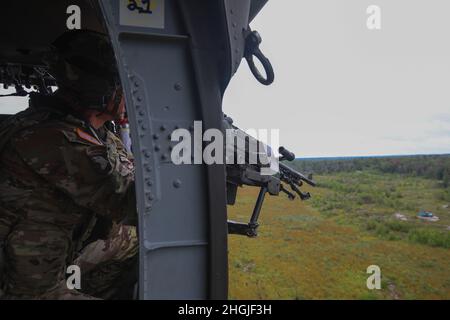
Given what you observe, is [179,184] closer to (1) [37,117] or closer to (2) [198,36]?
(2) [198,36]

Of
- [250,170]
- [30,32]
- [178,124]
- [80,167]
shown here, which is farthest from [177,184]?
[30,32]

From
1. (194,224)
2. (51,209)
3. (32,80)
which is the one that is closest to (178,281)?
(194,224)

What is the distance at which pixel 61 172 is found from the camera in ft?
5.24

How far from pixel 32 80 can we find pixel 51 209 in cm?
410

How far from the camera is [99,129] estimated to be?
212 cm

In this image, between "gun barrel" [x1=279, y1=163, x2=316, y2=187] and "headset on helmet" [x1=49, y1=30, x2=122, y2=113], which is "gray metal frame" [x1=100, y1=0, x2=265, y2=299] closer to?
"headset on helmet" [x1=49, y1=30, x2=122, y2=113]

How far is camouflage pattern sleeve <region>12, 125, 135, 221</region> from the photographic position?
1.57 metres

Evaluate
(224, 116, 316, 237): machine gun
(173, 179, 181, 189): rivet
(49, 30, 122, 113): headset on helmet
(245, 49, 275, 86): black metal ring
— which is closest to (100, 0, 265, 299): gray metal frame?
(173, 179, 181, 189): rivet

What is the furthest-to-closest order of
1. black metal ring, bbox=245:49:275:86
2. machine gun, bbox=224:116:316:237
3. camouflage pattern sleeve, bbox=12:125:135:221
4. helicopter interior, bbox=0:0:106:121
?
helicopter interior, bbox=0:0:106:121 < machine gun, bbox=224:116:316:237 < black metal ring, bbox=245:49:275:86 < camouflage pattern sleeve, bbox=12:125:135:221

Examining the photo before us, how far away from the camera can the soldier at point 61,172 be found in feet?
5.21

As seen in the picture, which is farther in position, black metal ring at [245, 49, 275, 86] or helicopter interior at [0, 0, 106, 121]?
helicopter interior at [0, 0, 106, 121]

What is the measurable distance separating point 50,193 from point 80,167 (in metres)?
0.26

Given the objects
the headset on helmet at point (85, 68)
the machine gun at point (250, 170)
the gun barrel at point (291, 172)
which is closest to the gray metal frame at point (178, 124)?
the headset on helmet at point (85, 68)
